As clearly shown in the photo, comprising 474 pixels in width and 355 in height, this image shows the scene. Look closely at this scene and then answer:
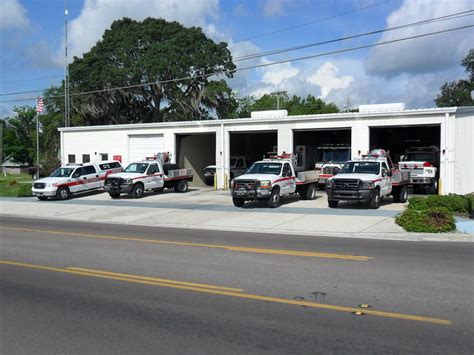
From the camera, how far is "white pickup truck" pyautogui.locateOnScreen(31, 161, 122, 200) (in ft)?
91.6

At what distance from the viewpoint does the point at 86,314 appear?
659 cm

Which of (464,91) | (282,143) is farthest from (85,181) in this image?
(464,91)

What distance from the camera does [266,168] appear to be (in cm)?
2250

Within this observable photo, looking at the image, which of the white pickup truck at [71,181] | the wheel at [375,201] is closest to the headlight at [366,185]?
the wheel at [375,201]

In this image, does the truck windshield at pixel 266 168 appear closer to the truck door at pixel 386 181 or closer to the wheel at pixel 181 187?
the truck door at pixel 386 181

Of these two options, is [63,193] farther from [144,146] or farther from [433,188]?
[433,188]

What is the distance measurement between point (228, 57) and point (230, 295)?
48.5m

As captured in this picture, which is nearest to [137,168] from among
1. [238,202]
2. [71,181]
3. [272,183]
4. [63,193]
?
[71,181]

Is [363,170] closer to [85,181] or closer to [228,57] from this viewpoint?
[85,181]

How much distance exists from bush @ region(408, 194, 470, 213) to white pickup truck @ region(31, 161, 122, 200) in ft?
62.5

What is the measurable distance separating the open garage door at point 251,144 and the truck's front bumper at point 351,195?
1895cm

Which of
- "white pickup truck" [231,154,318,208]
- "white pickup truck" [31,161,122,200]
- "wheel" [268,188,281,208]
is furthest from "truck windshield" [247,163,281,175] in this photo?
"white pickup truck" [31,161,122,200]

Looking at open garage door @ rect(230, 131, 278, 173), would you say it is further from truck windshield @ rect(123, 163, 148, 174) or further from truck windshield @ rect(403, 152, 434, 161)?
truck windshield @ rect(403, 152, 434, 161)

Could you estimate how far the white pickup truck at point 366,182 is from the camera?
1972cm
